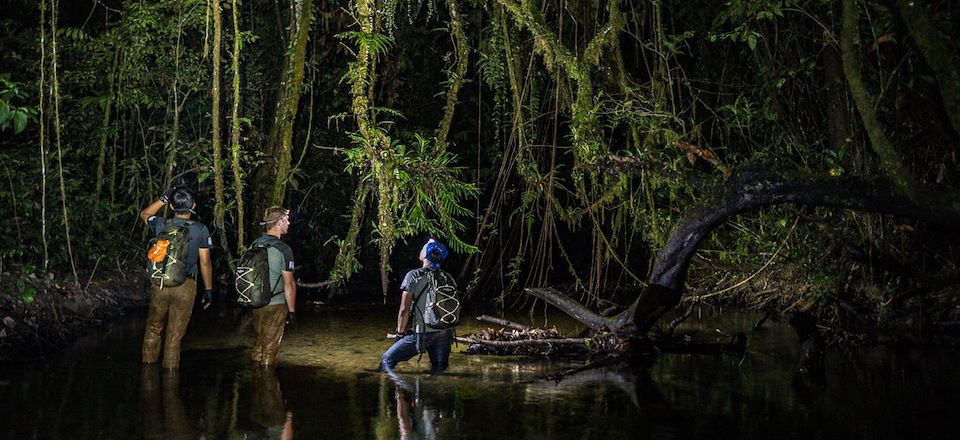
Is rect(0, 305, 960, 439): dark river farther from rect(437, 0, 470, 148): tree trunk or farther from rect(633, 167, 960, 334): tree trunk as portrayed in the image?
rect(437, 0, 470, 148): tree trunk

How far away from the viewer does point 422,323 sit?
8703mm

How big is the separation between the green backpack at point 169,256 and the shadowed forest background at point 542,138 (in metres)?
1.14

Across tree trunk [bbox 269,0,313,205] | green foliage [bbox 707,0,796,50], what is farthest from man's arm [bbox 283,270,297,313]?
green foliage [bbox 707,0,796,50]

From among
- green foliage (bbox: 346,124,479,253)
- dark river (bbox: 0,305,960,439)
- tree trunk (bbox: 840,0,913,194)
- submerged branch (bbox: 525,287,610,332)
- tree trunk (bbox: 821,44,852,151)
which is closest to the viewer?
dark river (bbox: 0,305,960,439)

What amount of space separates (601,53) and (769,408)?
4223 mm

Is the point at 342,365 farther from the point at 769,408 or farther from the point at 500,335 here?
the point at 769,408

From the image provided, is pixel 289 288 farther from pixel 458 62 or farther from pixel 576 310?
pixel 576 310

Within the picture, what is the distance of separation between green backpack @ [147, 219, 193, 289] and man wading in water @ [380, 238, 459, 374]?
2.13 m

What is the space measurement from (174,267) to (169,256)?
0.38 ft

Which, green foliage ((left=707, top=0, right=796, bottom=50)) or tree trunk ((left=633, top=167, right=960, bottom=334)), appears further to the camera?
green foliage ((left=707, top=0, right=796, bottom=50))

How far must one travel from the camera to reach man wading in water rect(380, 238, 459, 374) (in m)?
8.71

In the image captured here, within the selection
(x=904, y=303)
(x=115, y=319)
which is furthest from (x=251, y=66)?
(x=904, y=303)

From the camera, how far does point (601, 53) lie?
31.8ft

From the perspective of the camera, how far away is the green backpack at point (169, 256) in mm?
8602
